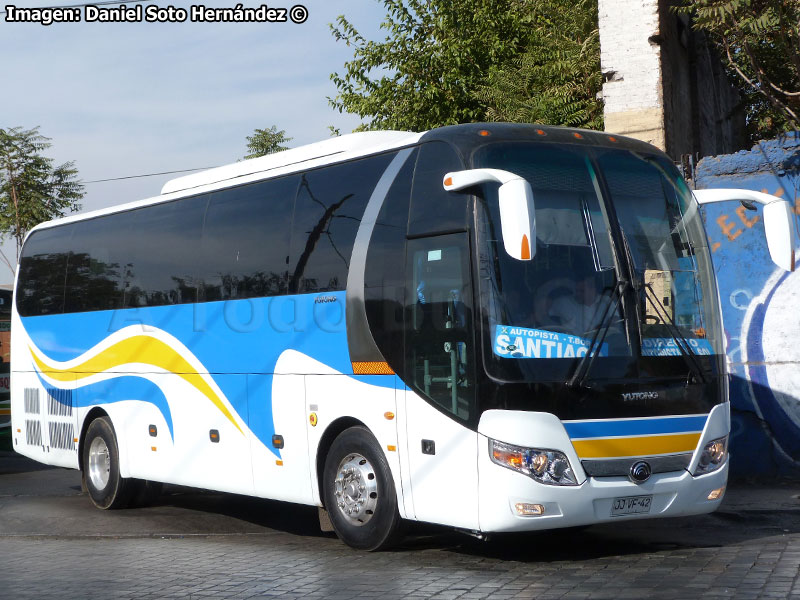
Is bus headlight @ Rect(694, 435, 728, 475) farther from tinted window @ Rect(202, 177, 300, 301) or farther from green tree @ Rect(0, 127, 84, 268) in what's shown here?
green tree @ Rect(0, 127, 84, 268)

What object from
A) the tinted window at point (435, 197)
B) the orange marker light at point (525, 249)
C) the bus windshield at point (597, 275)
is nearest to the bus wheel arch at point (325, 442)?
the tinted window at point (435, 197)

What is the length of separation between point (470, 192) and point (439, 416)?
164 cm

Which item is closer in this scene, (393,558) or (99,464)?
(393,558)

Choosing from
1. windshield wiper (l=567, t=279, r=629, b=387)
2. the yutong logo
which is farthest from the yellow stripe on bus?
windshield wiper (l=567, t=279, r=629, b=387)

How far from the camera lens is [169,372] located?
11.4 m

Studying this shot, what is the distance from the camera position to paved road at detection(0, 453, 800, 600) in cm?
719

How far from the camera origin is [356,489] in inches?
348

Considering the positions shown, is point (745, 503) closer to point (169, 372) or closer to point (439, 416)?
point (439, 416)

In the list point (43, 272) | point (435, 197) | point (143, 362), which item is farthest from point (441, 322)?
point (43, 272)

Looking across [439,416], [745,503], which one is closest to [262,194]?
[439,416]

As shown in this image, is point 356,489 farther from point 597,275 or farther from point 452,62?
point 452,62

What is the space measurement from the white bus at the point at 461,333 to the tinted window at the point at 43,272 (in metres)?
3.21

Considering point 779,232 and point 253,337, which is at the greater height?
point 779,232

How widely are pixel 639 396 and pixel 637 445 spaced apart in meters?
0.35
